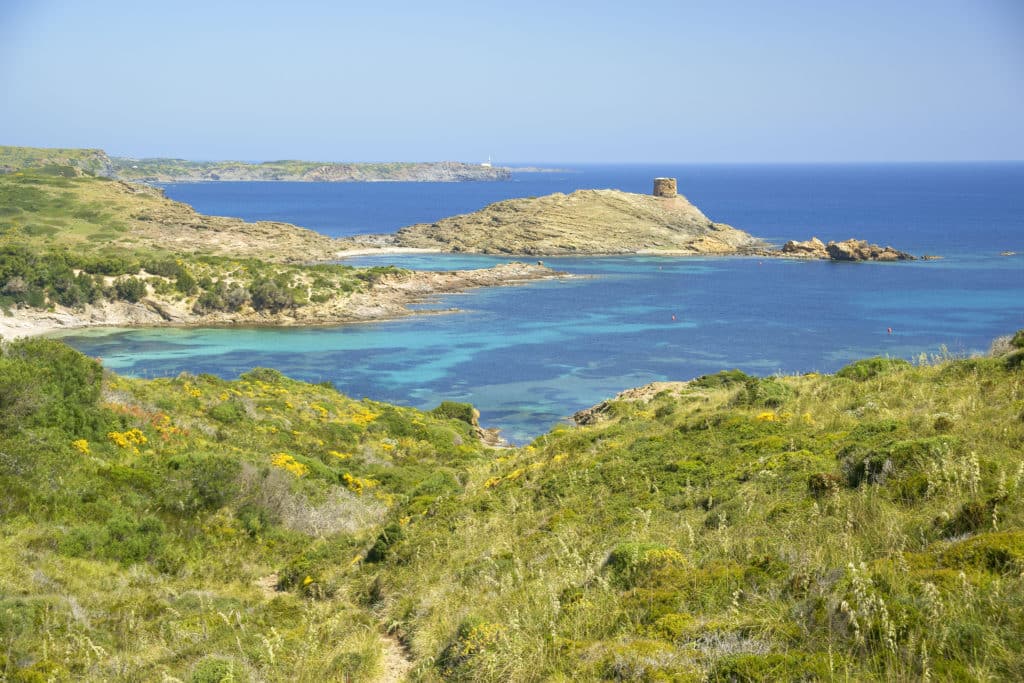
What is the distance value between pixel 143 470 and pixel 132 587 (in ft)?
17.0

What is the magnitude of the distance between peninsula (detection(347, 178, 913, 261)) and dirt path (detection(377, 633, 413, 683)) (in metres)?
106

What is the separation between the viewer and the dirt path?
7.71 meters

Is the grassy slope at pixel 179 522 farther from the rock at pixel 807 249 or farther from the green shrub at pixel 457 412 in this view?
the rock at pixel 807 249

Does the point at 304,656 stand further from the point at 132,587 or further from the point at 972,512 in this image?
the point at 972,512

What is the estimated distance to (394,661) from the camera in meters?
8.27

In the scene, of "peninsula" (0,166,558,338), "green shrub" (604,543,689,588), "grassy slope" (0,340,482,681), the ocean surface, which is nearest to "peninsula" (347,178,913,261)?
the ocean surface

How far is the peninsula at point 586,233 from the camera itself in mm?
116562

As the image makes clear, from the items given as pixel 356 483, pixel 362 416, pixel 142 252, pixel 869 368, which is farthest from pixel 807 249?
pixel 356 483

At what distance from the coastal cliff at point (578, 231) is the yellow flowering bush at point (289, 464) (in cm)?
9772

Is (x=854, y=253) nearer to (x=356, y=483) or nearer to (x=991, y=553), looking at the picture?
(x=356, y=483)

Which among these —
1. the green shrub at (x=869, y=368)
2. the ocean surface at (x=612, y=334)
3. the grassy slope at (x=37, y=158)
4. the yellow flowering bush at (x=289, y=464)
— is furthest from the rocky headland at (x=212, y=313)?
the grassy slope at (x=37, y=158)

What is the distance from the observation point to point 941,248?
11150 centimetres

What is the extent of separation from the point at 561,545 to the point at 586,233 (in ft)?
375

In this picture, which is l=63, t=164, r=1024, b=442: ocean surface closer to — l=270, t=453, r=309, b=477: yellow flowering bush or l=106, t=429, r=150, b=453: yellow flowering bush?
l=270, t=453, r=309, b=477: yellow flowering bush
